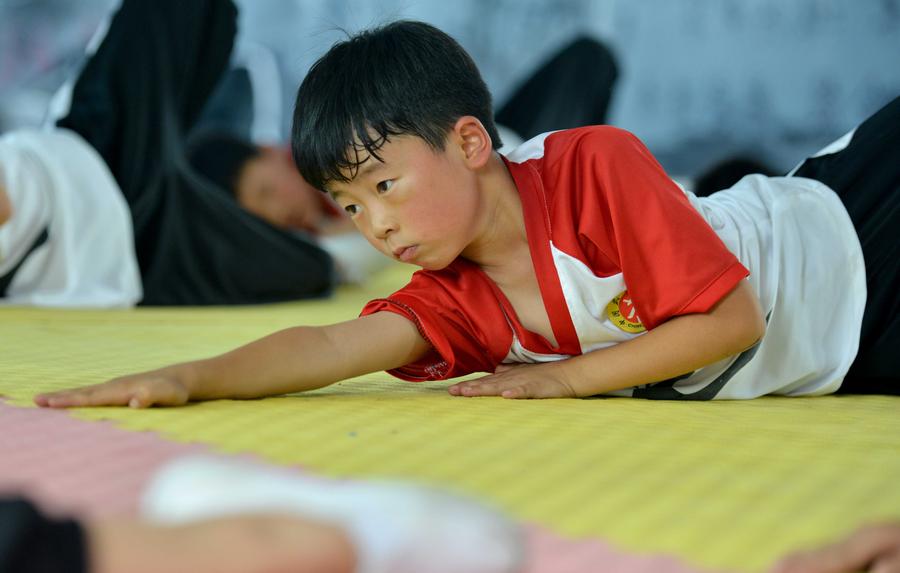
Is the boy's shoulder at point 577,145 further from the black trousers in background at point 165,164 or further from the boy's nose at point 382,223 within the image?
the black trousers in background at point 165,164

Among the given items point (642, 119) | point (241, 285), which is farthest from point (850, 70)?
point (241, 285)

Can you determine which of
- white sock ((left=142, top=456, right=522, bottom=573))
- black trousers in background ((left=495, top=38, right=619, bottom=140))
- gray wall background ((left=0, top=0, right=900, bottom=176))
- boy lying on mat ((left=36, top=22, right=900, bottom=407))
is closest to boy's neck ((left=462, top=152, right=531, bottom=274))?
boy lying on mat ((left=36, top=22, right=900, bottom=407))

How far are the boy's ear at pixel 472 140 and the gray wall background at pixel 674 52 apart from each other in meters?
1.78

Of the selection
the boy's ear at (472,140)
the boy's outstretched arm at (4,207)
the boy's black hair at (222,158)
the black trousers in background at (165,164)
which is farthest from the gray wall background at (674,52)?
the boy's ear at (472,140)

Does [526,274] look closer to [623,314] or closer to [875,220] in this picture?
[623,314]

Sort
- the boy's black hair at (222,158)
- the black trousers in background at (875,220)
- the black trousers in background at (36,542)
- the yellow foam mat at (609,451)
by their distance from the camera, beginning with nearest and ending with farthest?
1. the black trousers in background at (36,542)
2. the yellow foam mat at (609,451)
3. the black trousers in background at (875,220)
4. the boy's black hair at (222,158)

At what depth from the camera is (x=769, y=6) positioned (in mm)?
2867

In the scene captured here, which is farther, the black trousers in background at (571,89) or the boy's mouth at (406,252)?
the black trousers in background at (571,89)

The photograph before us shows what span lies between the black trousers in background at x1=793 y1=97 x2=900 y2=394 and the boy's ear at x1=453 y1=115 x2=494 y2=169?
0.42 m

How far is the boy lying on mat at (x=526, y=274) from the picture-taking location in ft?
2.89

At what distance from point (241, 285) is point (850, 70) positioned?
174 cm

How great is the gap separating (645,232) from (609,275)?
0.06 m

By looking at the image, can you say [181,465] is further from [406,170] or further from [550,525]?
[406,170]

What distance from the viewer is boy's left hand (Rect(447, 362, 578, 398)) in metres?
0.91
